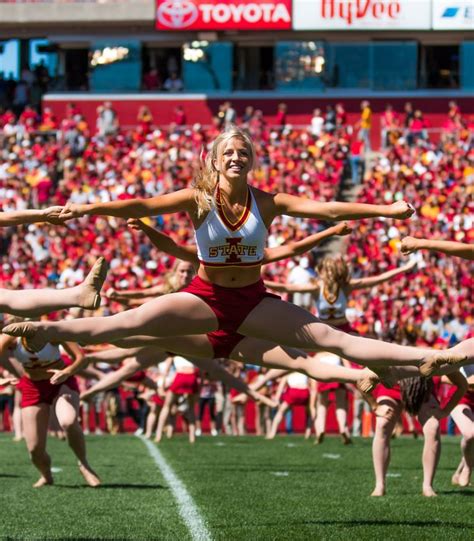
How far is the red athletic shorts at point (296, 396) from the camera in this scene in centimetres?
1847

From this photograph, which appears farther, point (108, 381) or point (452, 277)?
point (452, 277)

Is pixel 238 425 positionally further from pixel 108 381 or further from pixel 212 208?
pixel 212 208

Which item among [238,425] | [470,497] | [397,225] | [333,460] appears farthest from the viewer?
[397,225]

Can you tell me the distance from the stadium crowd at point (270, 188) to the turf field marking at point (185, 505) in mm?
8244

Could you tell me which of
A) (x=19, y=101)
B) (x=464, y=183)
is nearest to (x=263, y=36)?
(x=19, y=101)

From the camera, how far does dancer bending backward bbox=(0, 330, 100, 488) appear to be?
11.1 metres

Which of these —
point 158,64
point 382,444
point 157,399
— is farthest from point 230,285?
point 158,64

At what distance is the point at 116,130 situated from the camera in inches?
1232

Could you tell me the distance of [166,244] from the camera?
9.02m

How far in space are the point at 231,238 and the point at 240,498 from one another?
10.9 ft

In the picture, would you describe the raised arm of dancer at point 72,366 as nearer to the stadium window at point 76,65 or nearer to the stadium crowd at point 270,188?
the stadium crowd at point 270,188

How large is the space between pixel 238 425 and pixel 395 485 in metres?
9.07

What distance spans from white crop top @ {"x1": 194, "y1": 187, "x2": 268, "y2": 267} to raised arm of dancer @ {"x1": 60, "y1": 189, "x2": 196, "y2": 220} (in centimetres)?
17

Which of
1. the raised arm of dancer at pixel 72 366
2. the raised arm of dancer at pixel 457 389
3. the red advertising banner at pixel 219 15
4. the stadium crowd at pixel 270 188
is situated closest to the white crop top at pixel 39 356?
the raised arm of dancer at pixel 72 366
